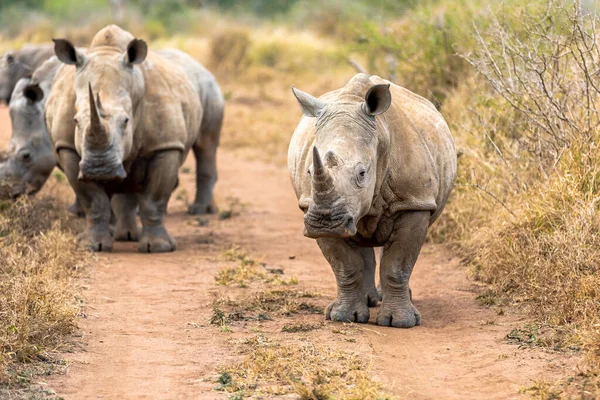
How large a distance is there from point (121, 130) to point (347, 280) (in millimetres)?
3085

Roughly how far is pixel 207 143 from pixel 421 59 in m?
2.60

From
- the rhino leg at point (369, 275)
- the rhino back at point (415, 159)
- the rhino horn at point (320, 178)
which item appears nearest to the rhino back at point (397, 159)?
the rhino back at point (415, 159)

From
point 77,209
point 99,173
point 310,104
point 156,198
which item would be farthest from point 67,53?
point 310,104

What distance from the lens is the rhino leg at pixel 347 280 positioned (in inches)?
280

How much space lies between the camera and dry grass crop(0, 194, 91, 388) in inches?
234

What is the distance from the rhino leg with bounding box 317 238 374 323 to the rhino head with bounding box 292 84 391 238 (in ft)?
1.38

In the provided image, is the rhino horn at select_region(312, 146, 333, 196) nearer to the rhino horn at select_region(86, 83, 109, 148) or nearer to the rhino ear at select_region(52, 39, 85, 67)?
the rhino horn at select_region(86, 83, 109, 148)

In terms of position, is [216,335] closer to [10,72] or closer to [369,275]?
[369,275]

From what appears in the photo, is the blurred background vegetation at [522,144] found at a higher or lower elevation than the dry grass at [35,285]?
higher

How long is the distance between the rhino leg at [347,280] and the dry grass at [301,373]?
29.5 inches

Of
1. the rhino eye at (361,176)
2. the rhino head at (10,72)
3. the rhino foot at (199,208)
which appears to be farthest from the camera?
the rhino head at (10,72)

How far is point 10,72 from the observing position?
45.7 ft

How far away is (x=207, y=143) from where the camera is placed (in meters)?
12.4

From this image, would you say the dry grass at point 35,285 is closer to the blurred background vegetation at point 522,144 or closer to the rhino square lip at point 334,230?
the rhino square lip at point 334,230
